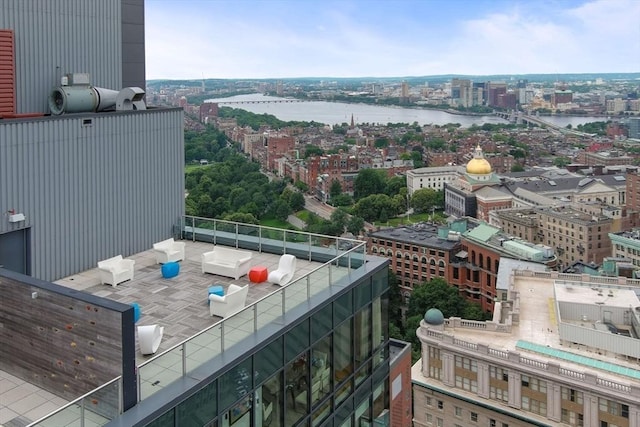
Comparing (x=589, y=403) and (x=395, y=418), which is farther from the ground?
(x=395, y=418)

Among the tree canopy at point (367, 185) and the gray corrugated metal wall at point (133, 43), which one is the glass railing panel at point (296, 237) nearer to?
the gray corrugated metal wall at point (133, 43)

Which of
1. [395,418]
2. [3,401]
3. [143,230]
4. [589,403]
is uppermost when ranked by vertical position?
[143,230]

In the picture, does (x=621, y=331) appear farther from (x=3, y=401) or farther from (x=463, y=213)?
(x=463, y=213)

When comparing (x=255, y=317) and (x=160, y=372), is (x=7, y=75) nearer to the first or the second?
(x=255, y=317)

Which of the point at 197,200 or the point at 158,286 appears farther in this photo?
the point at 197,200

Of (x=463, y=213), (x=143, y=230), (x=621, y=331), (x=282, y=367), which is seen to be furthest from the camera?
(x=463, y=213)

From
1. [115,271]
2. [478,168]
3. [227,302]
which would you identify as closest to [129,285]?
[115,271]

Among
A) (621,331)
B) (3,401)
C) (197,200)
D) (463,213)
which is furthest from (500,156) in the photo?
(3,401)
